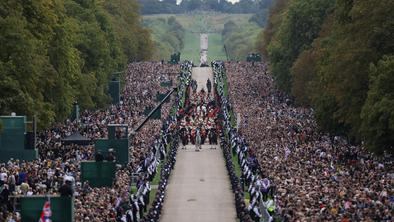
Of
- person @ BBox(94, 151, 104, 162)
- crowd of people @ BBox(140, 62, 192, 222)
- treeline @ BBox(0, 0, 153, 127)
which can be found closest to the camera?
person @ BBox(94, 151, 104, 162)

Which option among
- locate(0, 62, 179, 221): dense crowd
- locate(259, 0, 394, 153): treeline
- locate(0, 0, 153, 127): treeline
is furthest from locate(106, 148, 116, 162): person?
locate(0, 0, 153, 127): treeline

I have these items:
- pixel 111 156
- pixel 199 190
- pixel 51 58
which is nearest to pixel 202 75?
pixel 51 58

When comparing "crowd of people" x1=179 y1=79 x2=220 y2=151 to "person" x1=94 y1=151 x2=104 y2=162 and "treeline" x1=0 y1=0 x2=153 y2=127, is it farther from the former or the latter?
"person" x1=94 y1=151 x2=104 y2=162

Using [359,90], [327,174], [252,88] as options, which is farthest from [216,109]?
[327,174]

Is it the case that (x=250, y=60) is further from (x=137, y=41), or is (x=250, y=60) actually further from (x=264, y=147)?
(x=264, y=147)

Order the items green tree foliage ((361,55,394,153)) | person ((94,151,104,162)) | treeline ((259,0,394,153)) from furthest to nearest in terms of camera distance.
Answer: treeline ((259,0,394,153)), green tree foliage ((361,55,394,153)), person ((94,151,104,162))

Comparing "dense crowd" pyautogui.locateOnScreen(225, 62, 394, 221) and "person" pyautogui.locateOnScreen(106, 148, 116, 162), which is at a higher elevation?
"person" pyautogui.locateOnScreen(106, 148, 116, 162)

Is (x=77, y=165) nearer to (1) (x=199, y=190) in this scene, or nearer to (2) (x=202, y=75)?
(1) (x=199, y=190)
